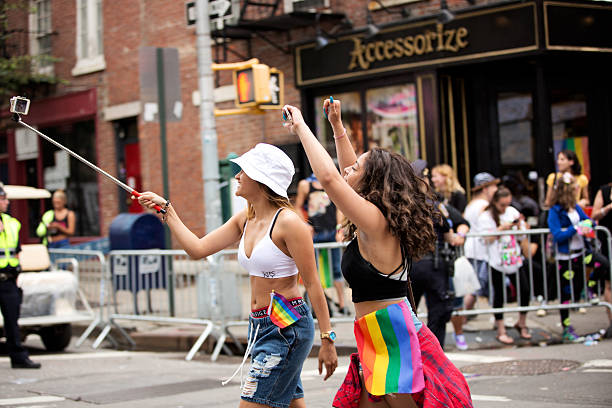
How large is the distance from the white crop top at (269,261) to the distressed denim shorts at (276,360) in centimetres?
20

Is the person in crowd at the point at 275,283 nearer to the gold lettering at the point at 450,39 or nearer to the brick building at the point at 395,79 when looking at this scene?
the brick building at the point at 395,79

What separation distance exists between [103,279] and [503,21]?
22.6 ft

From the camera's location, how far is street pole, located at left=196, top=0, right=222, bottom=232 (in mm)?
11336

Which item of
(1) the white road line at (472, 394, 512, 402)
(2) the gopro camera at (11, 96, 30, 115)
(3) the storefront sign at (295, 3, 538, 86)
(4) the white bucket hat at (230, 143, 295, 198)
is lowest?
(1) the white road line at (472, 394, 512, 402)

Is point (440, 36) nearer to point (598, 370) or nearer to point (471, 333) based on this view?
point (471, 333)

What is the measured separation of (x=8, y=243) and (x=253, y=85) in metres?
3.80

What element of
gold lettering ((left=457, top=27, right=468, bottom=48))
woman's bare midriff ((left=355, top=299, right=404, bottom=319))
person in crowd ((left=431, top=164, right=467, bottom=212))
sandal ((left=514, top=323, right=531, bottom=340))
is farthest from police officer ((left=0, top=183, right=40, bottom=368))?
gold lettering ((left=457, top=27, right=468, bottom=48))

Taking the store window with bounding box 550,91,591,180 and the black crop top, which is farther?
the store window with bounding box 550,91,591,180

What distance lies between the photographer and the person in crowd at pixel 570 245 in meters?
9.98

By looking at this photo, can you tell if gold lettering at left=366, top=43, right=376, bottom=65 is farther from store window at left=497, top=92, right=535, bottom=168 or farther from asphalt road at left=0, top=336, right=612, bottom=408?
asphalt road at left=0, top=336, right=612, bottom=408

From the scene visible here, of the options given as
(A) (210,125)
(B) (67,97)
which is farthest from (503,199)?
(B) (67,97)

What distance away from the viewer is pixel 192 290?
36.6 ft

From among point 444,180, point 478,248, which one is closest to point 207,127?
point 444,180

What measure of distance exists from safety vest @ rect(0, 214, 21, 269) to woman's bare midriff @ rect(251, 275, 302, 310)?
5.62 m
